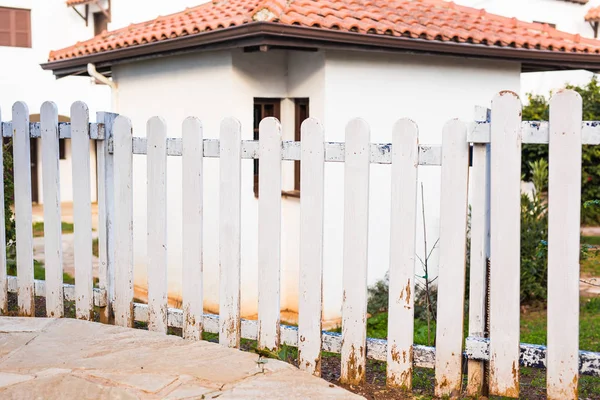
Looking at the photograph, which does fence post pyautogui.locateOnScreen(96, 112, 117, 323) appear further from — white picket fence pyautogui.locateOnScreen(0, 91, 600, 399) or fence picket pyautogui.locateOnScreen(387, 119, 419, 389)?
fence picket pyautogui.locateOnScreen(387, 119, 419, 389)

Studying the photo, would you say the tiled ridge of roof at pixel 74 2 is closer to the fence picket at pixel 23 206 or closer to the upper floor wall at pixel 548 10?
the upper floor wall at pixel 548 10

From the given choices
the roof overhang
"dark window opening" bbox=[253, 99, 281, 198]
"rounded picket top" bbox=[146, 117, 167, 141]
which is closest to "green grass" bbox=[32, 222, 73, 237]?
the roof overhang

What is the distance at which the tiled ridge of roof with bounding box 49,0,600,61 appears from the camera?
8.04 meters

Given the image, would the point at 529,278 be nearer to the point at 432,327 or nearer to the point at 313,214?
the point at 432,327

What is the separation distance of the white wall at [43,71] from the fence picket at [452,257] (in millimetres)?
17898

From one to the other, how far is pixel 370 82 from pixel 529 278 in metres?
2.87

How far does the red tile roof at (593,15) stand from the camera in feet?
67.2

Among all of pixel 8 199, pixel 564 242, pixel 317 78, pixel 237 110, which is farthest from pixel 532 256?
pixel 8 199

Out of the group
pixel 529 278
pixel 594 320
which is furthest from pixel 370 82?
pixel 594 320

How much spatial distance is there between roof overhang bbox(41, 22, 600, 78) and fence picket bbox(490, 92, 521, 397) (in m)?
4.28

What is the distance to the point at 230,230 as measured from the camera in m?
4.40

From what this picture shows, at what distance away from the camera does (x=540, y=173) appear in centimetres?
973

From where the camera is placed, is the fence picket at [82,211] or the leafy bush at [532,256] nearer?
the fence picket at [82,211]

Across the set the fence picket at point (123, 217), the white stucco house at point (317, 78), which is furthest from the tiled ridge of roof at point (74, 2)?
the fence picket at point (123, 217)
